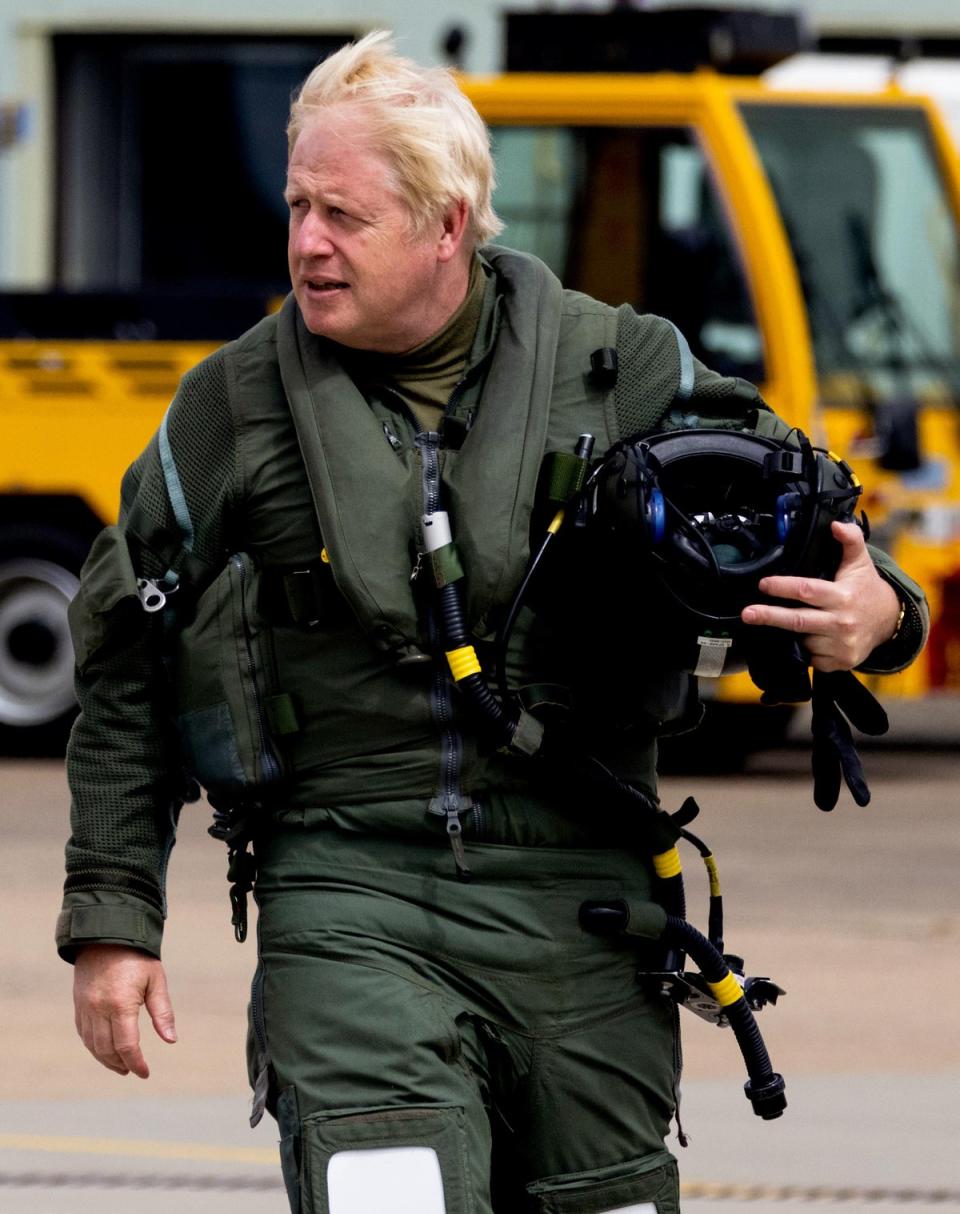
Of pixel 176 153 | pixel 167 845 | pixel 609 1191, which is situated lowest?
pixel 176 153

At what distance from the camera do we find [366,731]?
120 inches

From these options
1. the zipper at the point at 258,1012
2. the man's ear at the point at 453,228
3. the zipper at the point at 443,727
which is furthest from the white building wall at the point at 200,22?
the zipper at the point at 258,1012

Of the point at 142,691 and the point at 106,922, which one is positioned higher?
the point at 142,691

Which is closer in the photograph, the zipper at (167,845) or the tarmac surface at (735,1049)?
the zipper at (167,845)

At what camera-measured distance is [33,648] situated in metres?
10.7

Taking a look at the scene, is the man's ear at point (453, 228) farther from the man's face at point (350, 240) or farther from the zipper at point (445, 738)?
the zipper at point (445, 738)

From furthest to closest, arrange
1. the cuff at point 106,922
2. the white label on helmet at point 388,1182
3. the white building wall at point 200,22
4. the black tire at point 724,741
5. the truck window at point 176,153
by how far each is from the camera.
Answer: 1. the truck window at point 176,153
2. the white building wall at point 200,22
3. the black tire at point 724,741
4. the cuff at point 106,922
5. the white label on helmet at point 388,1182

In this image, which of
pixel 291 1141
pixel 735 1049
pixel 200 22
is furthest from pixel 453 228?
pixel 200 22

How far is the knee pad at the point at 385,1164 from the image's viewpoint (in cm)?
293

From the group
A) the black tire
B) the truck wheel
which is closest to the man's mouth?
the black tire

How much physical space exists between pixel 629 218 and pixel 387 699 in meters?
7.37

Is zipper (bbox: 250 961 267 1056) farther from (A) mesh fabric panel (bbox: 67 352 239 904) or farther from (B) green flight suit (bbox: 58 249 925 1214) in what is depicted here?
(A) mesh fabric panel (bbox: 67 352 239 904)

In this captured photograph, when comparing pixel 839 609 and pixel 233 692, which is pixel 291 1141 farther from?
pixel 839 609

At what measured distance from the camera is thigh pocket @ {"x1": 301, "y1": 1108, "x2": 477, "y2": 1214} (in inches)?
115
